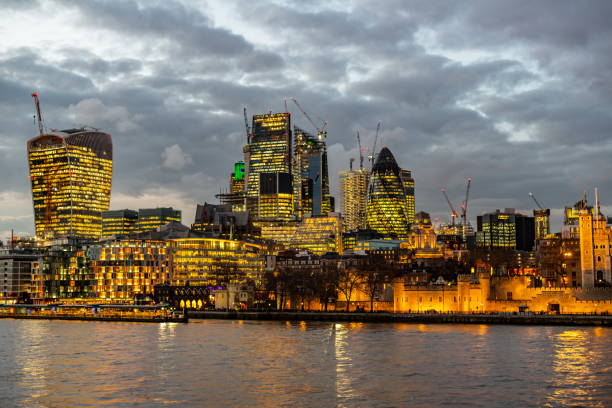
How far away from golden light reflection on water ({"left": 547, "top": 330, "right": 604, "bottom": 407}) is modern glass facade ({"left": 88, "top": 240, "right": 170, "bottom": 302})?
115 metres

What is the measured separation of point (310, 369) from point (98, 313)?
90.1 meters

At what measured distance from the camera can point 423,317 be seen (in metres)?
131

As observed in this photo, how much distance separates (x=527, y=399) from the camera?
52781mm

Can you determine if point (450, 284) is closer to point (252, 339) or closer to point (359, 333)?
point (359, 333)

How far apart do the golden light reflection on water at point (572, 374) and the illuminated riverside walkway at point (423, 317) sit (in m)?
29.2

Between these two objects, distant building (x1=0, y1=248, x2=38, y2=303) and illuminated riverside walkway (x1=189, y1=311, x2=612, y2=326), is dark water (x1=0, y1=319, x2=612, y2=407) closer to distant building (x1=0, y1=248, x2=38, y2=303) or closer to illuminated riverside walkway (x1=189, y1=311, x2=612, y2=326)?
illuminated riverside walkway (x1=189, y1=311, x2=612, y2=326)

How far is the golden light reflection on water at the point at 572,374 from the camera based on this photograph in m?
A: 52.9

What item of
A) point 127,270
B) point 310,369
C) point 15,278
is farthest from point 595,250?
point 15,278

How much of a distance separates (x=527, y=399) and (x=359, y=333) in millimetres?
53641

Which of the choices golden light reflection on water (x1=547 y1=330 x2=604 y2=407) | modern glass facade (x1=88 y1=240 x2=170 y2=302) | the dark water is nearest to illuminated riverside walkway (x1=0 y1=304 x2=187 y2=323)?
modern glass facade (x1=88 y1=240 x2=170 y2=302)

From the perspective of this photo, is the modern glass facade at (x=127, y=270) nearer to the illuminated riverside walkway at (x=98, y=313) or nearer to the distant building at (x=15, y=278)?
the distant building at (x=15, y=278)

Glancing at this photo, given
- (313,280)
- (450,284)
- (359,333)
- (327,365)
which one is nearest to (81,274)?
(313,280)

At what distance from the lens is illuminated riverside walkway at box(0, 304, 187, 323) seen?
141250 millimetres

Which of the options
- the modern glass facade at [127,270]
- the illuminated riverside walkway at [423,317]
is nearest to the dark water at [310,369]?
the illuminated riverside walkway at [423,317]
